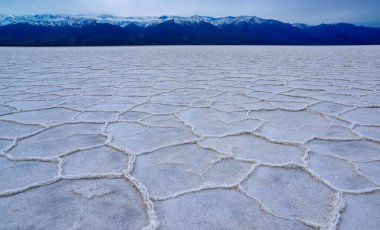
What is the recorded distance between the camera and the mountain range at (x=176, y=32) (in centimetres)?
6288

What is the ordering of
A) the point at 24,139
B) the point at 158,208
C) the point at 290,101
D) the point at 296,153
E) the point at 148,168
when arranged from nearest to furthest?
the point at 158,208
the point at 148,168
the point at 296,153
the point at 24,139
the point at 290,101

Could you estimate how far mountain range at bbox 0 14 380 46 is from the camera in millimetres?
62884

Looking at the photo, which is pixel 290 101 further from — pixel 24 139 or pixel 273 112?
pixel 24 139

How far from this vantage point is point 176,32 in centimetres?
7675

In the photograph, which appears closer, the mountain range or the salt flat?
the salt flat

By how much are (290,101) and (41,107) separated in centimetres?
235

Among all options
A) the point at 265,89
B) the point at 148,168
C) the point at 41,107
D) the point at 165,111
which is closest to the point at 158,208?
the point at 148,168

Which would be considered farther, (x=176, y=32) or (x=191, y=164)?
(x=176, y=32)

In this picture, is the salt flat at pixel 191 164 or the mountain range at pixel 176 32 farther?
the mountain range at pixel 176 32

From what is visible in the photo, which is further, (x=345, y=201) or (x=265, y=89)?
(x=265, y=89)

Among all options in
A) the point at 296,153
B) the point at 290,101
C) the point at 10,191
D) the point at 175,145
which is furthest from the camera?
the point at 290,101

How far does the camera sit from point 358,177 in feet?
4.08

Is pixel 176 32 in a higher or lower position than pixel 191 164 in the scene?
lower

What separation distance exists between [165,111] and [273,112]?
916 millimetres
